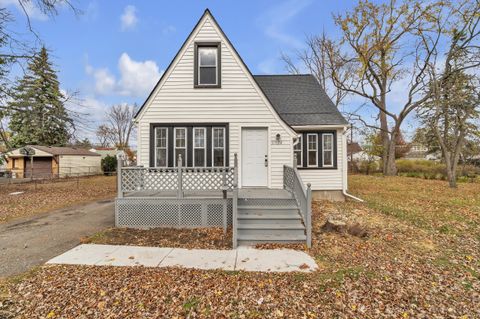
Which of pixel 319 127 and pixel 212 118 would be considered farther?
pixel 319 127

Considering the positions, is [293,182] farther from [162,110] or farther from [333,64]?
[333,64]

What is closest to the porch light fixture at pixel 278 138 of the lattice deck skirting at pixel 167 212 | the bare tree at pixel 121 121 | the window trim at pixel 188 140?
the window trim at pixel 188 140

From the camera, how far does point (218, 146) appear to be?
9.05m

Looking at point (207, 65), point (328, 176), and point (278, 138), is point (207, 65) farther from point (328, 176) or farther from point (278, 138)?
point (328, 176)

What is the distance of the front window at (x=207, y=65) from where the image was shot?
8.95m

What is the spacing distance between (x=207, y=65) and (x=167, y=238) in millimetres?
6226

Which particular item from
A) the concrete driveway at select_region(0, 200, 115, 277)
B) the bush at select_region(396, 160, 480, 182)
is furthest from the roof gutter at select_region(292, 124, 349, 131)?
the bush at select_region(396, 160, 480, 182)

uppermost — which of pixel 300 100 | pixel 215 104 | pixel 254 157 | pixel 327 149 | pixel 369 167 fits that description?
pixel 300 100

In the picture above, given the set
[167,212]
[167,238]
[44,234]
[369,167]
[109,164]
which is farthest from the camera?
[109,164]

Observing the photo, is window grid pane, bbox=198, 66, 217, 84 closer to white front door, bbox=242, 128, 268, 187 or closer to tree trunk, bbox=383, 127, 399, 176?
white front door, bbox=242, 128, 268, 187

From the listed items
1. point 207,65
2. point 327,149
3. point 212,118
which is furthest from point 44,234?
point 327,149

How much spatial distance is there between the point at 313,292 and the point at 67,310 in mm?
3539

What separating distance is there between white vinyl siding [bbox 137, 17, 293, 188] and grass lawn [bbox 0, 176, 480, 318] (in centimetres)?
467

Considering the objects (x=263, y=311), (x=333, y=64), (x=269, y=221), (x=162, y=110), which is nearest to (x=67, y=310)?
(x=263, y=311)
